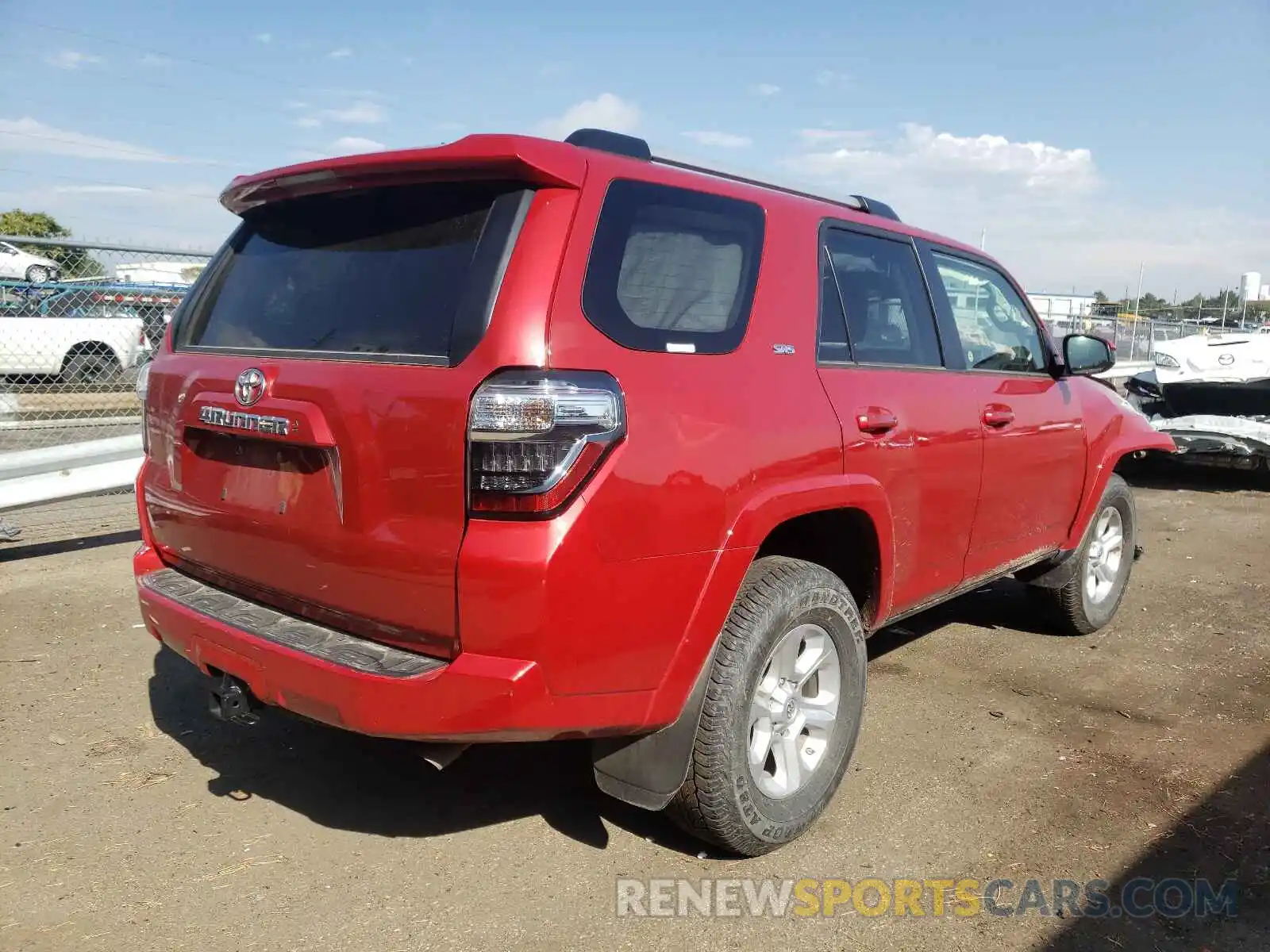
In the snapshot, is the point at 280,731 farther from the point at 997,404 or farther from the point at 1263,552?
the point at 1263,552

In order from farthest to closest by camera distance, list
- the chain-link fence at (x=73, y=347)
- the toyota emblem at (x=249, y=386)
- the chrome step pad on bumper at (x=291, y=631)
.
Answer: the chain-link fence at (x=73, y=347)
the toyota emblem at (x=249, y=386)
the chrome step pad on bumper at (x=291, y=631)

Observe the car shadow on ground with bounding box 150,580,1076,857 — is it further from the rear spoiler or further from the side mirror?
the side mirror

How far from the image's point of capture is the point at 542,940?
2479mm

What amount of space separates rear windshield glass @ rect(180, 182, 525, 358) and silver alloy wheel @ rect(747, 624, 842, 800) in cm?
135

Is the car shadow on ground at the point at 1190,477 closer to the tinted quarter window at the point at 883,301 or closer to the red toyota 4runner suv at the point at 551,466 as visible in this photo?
the tinted quarter window at the point at 883,301

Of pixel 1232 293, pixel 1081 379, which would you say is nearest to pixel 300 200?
pixel 1081 379

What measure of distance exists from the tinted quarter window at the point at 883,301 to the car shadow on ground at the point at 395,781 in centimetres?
170

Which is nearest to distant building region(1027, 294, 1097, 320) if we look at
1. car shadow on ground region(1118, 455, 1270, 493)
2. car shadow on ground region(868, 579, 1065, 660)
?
car shadow on ground region(1118, 455, 1270, 493)

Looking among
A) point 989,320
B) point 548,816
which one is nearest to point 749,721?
point 548,816

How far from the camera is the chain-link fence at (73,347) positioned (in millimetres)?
6582

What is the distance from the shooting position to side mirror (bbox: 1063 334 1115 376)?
4.57m

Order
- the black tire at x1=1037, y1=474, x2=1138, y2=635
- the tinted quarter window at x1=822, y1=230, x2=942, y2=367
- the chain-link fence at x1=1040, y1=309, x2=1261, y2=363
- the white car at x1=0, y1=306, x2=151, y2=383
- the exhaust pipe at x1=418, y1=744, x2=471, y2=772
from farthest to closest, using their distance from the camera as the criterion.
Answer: the chain-link fence at x1=1040, y1=309, x2=1261, y2=363, the white car at x1=0, y1=306, x2=151, y2=383, the black tire at x1=1037, y1=474, x2=1138, y2=635, the tinted quarter window at x1=822, y1=230, x2=942, y2=367, the exhaust pipe at x1=418, y1=744, x2=471, y2=772

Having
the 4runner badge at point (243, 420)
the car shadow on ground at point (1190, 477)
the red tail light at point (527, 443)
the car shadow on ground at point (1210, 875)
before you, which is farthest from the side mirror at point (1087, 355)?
the car shadow on ground at point (1190, 477)

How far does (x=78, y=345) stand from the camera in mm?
7102
